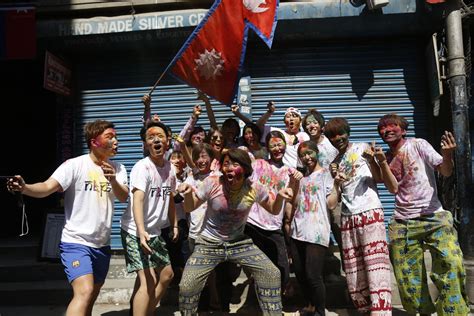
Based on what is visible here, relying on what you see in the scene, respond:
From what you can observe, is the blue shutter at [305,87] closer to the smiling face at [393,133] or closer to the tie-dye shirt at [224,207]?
the smiling face at [393,133]

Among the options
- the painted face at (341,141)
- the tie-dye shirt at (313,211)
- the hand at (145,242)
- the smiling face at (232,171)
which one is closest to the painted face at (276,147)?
the tie-dye shirt at (313,211)

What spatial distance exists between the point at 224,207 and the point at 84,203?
126cm

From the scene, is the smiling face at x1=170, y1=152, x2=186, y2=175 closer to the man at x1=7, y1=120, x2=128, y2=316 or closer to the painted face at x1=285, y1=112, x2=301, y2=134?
the man at x1=7, y1=120, x2=128, y2=316

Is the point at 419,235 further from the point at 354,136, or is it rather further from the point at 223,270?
the point at 354,136

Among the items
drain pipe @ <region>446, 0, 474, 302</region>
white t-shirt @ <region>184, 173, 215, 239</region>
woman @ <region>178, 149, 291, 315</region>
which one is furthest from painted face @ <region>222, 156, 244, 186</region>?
drain pipe @ <region>446, 0, 474, 302</region>

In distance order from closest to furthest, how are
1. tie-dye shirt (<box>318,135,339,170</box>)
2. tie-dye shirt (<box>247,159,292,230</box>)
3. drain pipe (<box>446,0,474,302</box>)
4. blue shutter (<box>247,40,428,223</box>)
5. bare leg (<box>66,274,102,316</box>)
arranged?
1. bare leg (<box>66,274,102,316</box>)
2. tie-dye shirt (<box>247,159,292,230</box>)
3. tie-dye shirt (<box>318,135,339,170</box>)
4. drain pipe (<box>446,0,474,302</box>)
5. blue shutter (<box>247,40,428,223</box>)

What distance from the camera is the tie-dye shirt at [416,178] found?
12.2 ft

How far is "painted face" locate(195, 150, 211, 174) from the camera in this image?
420 centimetres

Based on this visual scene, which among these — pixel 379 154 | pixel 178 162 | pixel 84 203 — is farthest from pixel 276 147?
pixel 84 203

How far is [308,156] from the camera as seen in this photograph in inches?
157

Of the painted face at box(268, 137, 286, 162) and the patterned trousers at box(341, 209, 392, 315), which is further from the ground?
the painted face at box(268, 137, 286, 162)

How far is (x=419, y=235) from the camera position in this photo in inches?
146

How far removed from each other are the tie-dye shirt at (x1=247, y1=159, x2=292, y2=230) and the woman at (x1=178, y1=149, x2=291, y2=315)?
0.41 m

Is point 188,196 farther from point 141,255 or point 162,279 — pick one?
point 162,279
